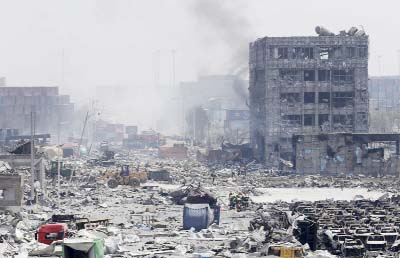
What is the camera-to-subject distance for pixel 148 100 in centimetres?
16512

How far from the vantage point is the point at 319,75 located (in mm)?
68625

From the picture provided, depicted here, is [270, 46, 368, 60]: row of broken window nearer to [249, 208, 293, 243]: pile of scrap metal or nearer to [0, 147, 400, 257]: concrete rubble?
[0, 147, 400, 257]: concrete rubble

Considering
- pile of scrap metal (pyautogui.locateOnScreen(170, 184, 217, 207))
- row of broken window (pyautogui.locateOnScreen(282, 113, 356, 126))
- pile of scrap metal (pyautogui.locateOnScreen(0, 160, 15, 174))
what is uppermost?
row of broken window (pyautogui.locateOnScreen(282, 113, 356, 126))

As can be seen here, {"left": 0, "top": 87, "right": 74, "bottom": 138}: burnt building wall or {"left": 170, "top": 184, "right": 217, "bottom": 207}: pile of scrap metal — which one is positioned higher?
{"left": 0, "top": 87, "right": 74, "bottom": 138}: burnt building wall

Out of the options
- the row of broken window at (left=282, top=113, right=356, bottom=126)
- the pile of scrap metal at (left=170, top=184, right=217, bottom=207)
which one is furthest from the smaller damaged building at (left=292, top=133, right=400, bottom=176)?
the pile of scrap metal at (left=170, top=184, right=217, bottom=207)

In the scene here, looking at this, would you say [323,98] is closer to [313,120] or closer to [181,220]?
[313,120]

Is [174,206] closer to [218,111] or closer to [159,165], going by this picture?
[159,165]

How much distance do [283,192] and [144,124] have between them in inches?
3559

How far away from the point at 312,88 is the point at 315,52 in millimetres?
2615

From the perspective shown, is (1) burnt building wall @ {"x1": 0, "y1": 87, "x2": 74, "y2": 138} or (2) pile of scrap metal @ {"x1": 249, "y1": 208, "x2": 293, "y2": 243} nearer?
(2) pile of scrap metal @ {"x1": 249, "y1": 208, "x2": 293, "y2": 243}

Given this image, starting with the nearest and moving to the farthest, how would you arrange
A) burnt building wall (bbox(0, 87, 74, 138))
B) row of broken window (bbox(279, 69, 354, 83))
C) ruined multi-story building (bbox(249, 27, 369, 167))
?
ruined multi-story building (bbox(249, 27, 369, 167))
row of broken window (bbox(279, 69, 354, 83))
burnt building wall (bbox(0, 87, 74, 138))

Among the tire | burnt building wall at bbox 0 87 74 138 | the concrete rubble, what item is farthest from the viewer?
burnt building wall at bbox 0 87 74 138

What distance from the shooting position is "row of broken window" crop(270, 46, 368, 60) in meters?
68.1

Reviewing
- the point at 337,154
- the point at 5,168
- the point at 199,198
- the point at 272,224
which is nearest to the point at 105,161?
the point at 337,154
